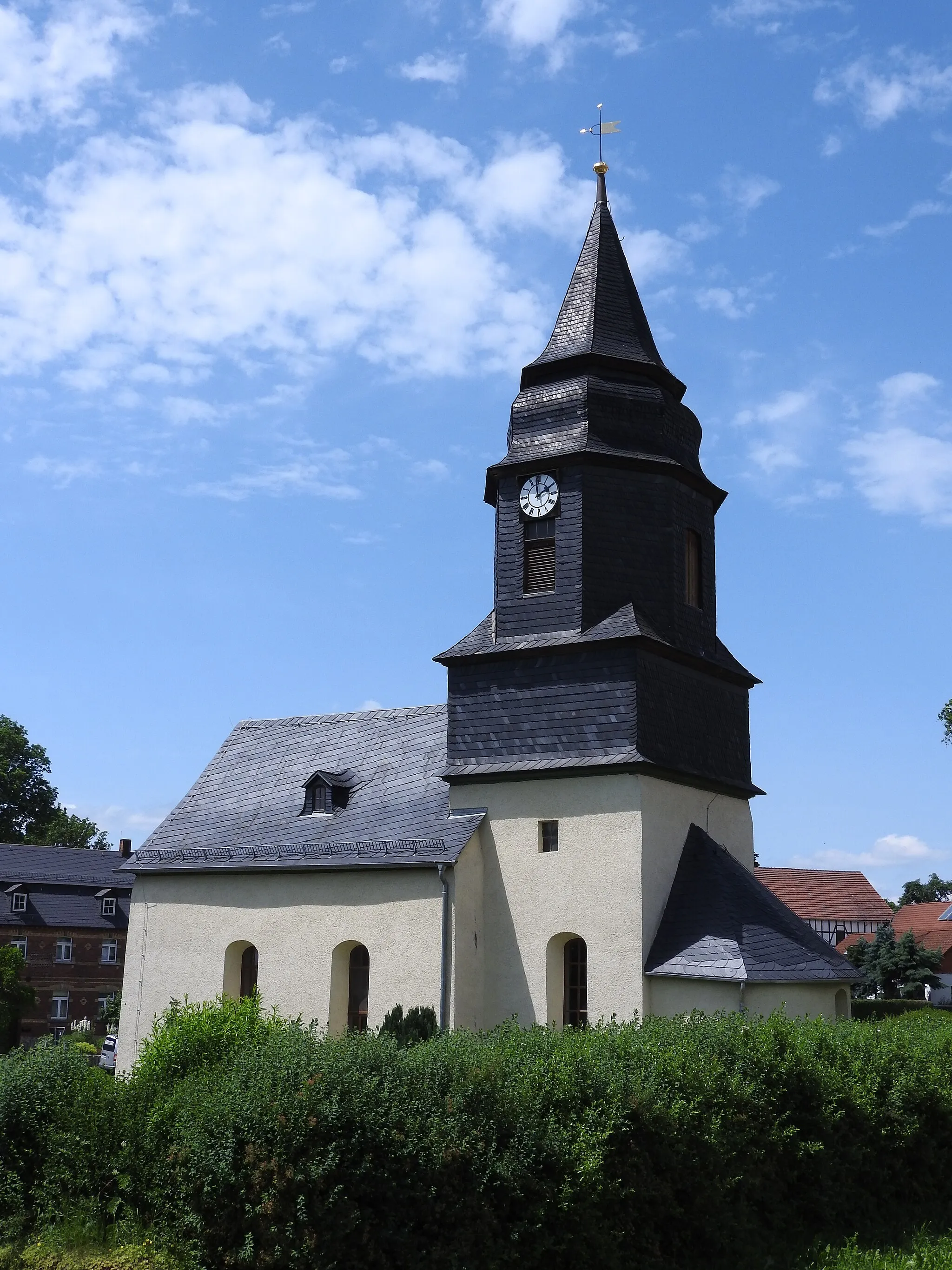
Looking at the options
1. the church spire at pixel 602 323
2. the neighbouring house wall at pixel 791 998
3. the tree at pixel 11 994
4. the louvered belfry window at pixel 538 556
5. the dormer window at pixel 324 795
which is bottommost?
the tree at pixel 11 994

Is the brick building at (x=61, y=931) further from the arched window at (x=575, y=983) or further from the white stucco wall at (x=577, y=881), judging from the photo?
the arched window at (x=575, y=983)

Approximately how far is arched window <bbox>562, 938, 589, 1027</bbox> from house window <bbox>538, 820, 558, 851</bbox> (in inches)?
A: 70.5

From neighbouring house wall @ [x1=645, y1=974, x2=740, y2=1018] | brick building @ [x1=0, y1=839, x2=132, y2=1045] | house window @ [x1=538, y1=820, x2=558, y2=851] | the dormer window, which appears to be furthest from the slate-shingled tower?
brick building @ [x1=0, y1=839, x2=132, y2=1045]

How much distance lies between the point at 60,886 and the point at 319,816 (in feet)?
126

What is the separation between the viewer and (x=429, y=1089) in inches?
448

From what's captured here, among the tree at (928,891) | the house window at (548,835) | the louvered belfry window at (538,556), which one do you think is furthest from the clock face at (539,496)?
the tree at (928,891)

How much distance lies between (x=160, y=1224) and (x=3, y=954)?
→ 1566 inches

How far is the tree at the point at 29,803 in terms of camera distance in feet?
255

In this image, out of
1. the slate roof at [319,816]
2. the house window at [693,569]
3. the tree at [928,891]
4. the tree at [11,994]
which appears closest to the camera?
the slate roof at [319,816]

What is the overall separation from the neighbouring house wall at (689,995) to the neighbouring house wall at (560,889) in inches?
12.7

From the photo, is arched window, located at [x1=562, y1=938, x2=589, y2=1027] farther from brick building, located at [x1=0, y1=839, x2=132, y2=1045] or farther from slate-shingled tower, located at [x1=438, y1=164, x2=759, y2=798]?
brick building, located at [x1=0, y1=839, x2=132, y2=1045]

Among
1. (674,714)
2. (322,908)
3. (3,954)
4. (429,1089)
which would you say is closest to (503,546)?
(674,714)

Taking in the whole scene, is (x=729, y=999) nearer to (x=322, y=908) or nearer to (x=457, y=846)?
(x=457, y=846)

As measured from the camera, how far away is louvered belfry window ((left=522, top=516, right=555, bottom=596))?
2520cm
